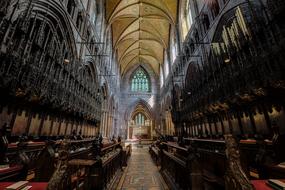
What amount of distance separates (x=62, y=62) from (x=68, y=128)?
154 inches

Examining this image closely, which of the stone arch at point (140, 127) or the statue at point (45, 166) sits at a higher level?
the stone arch at point (140, 127)

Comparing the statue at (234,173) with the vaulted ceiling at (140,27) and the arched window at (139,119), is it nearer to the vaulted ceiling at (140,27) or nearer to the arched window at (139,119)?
the vaulted ceiling at (140,27)

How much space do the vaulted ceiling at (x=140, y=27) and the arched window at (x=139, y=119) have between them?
11.9m

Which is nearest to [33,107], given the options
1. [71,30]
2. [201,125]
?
[71,30]

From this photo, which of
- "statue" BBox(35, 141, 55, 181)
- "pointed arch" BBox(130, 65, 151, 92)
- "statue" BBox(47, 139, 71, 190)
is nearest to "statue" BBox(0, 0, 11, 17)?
"statue" BBox(35, 141, 55, 181)

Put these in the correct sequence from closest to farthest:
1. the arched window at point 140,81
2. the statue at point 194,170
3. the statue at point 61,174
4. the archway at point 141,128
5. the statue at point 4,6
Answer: the statue at point 61,174, the statue at point 194,170, the statue at point 4,6, the archway at point 141,128, the arched window at point 140,81

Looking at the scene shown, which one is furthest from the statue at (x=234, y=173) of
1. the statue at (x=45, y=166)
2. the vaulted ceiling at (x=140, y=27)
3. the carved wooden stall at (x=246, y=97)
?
the vaulted ceiling at (x=140, y=27)

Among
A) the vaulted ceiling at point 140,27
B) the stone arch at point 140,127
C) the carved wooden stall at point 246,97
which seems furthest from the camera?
the stone arch at point 140,127

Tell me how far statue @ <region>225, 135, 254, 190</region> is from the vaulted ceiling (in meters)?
18.3

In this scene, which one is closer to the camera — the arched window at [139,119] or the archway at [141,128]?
the archway at [141,128]

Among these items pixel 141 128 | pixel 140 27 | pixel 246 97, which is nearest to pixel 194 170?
pixel 246 97

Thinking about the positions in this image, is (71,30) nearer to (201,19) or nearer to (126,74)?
(201,19)

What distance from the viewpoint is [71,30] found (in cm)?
847

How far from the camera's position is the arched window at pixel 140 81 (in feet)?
101
